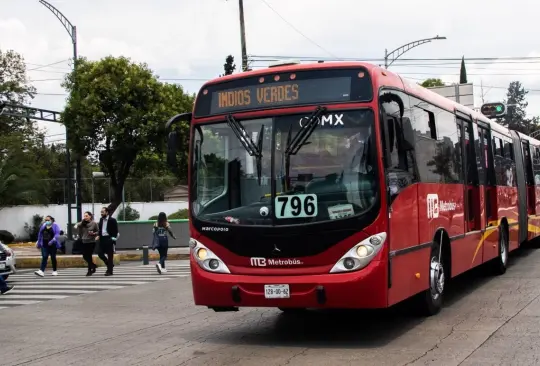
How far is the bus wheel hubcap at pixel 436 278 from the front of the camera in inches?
360

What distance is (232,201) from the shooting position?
7.88 metres

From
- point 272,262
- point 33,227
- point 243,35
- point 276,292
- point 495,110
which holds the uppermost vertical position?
point 243,35

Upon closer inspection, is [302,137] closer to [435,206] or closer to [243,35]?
[435,206]

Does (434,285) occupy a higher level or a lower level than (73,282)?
higher

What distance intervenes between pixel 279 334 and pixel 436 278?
2.39 m

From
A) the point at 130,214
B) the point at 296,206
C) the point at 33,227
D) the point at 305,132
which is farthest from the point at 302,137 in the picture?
the point at 33,227

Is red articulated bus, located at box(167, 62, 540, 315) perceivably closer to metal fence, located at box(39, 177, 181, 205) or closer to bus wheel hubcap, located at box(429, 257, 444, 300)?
bus wheel hubcap, located at box(429, 257, 444, 300)

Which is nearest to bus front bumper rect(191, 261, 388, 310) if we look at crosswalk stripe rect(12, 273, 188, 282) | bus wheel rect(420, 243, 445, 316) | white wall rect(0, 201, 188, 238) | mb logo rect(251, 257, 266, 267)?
mb logo rect(251, 257, 266, 267)

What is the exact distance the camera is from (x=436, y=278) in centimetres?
926

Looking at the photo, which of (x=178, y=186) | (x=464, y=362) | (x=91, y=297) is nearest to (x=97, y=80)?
(x=91, y=297)

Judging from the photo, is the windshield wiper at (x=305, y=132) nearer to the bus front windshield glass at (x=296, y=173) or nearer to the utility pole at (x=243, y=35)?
the bus front windshield glass at (x=296, y=173)

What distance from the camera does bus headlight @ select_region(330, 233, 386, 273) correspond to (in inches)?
287

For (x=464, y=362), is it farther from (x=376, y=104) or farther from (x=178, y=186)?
(x=178, y=186)

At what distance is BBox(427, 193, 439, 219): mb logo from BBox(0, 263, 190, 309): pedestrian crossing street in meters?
8.30
